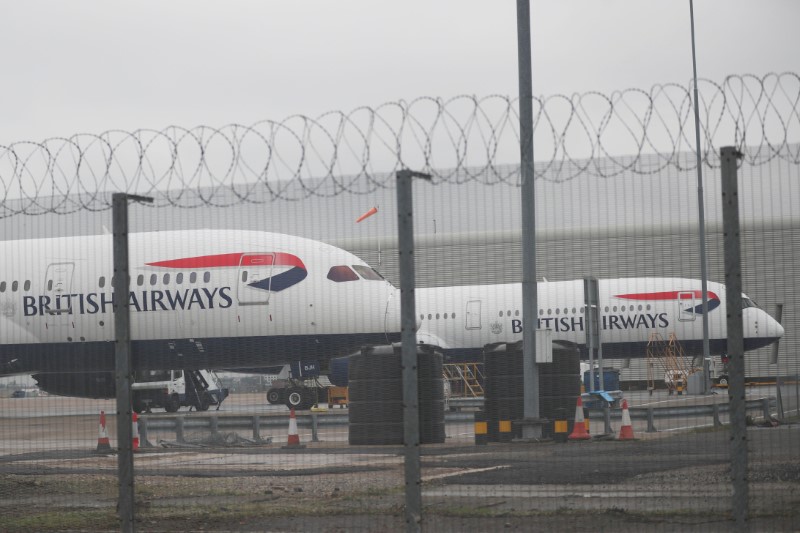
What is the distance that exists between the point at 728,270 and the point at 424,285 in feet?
91.8

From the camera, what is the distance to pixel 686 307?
37219 millimetres

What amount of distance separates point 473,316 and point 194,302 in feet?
52.2

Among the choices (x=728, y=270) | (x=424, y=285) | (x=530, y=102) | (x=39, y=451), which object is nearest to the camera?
(x=728, y=270)

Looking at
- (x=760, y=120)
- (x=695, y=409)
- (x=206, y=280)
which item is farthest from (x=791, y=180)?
(x=206, y=280)

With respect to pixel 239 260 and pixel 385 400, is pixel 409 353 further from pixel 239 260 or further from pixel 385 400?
pixel 239 260

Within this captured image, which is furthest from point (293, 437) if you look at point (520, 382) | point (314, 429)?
point (520, 382)

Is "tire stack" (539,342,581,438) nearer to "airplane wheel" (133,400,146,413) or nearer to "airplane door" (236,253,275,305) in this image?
"airplane door" (236,253,275,305)

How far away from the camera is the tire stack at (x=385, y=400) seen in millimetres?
13188

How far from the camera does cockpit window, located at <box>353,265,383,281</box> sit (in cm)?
2717

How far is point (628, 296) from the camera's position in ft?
121

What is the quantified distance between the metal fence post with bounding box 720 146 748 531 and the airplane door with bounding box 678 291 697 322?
28.6 metres

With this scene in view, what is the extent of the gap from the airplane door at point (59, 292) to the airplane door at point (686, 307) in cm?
1974

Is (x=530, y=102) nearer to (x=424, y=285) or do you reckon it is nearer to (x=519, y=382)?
(x=519, y=382)

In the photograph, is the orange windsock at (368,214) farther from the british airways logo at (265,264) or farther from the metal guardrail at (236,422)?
the british airways logo at (265,264)
